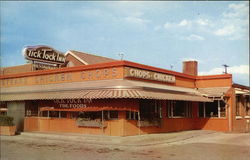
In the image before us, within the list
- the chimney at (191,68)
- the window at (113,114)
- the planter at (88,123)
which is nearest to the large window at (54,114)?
the planter at (88,123)

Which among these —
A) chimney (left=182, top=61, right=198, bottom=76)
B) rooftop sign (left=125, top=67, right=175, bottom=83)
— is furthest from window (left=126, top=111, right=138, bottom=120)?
chimney (left=182, top=61, right=198, bottom=76)

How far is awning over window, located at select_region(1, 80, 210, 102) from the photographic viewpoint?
1752 cm

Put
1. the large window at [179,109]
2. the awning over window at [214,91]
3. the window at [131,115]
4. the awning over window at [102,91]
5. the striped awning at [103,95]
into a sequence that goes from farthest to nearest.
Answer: the awning over window at [214,91] < the large window at [179,109] < the window at [131,115] < the awning over window at [102,91] < the striped awning at [103,95]

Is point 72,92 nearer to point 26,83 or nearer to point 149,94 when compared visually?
point 149,94

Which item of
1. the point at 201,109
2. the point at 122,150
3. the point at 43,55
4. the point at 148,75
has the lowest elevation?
the point at 122,150

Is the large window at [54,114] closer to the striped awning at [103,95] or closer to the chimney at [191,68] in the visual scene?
the striped awning at [103,95]

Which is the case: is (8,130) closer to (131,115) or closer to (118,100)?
(118,100)

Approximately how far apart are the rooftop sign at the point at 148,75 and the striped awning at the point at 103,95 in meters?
1.42

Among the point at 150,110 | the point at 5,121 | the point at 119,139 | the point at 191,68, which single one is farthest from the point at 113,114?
the point at 191,68

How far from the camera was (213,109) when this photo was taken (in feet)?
83.0

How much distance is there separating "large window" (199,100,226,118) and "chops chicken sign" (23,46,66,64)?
1274cm

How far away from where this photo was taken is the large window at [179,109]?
74.9 feet

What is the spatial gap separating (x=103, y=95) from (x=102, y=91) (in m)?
0.75

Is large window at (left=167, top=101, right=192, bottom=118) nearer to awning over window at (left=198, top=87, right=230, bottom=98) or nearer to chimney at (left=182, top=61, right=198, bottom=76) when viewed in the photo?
awning over window at (left=198, top=87, right=230, bottom=98)
